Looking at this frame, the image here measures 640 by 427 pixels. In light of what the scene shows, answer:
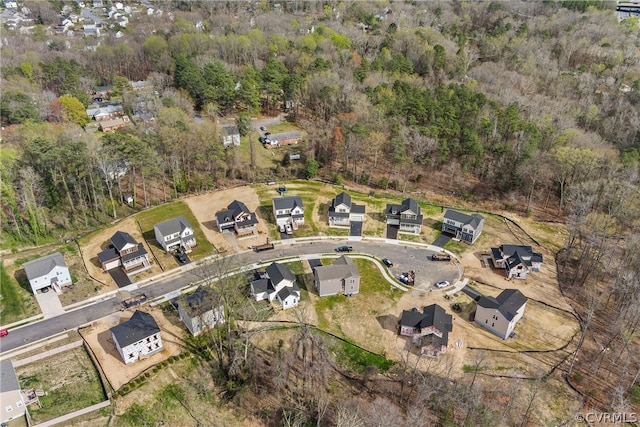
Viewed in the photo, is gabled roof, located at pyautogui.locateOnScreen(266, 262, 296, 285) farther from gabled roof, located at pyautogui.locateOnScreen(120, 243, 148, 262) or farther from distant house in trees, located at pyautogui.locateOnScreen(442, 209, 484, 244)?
distant house in trees, located at pyautogui.locateOnScreen(442, 209, 484, 244)

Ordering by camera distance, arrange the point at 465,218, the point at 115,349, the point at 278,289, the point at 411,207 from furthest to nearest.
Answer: the point at 411,207
the point at 465,218
the point at 278,289
the point at 115,349

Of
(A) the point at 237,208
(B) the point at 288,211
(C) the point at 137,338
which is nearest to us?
(C) the point at 137,338

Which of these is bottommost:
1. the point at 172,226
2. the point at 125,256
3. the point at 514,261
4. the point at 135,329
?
the point at 514,261

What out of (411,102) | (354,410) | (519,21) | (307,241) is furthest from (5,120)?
(519,21)

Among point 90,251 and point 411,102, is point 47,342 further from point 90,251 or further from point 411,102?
point 411,102

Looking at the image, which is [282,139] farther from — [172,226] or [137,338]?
[137,338]

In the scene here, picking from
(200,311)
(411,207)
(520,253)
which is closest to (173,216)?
(200,311)

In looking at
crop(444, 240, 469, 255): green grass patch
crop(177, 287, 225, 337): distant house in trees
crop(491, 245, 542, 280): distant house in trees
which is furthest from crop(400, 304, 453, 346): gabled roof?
crop(177, 287, 225, 337): distant house in trees

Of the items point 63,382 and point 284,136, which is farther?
point 284,136
